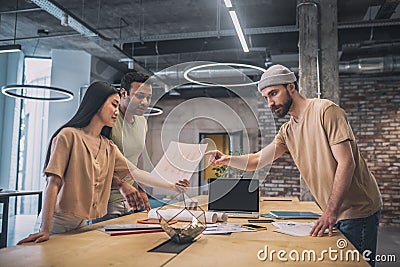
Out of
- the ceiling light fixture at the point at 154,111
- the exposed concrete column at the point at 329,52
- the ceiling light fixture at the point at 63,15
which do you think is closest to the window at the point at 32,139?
the ceiling light fixture at the point at 63,15

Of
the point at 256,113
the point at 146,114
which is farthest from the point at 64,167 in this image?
the point at 256,113

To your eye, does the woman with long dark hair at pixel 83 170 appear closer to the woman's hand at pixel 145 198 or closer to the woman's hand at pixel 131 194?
the woman's hand at pixel 131 194

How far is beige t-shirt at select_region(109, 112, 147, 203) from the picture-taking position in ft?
5.74

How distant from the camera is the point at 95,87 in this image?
1.71 meters

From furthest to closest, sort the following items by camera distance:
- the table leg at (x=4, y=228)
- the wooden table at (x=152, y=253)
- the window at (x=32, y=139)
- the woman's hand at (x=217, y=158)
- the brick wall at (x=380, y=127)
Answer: the window at (x=32, y=139), the brick wall at (x=380, y=127), the table leg at (x=4, y=228), the woman's hand at (x=217, y=158), the wooden table at (x=152, y=253)

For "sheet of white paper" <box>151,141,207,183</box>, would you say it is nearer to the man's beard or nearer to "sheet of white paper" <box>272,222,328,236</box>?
"sheet of white paper" <box>272,222,328,236</box>

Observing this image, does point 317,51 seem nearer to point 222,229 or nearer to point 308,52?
point 308,52

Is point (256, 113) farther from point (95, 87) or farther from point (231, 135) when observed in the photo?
point (95, 87)

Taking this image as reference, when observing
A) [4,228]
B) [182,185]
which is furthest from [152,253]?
[4,228]

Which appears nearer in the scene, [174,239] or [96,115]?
[174,239]

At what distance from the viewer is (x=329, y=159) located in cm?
191

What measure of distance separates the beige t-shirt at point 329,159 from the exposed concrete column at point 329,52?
256cm

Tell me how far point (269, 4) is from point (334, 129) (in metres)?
4.56

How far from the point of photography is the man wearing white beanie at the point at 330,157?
1811mm
